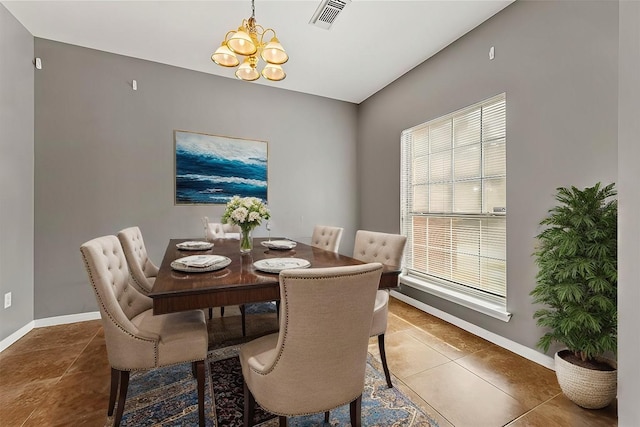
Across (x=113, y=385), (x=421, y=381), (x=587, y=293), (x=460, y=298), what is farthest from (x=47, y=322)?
(x=587, y=293)

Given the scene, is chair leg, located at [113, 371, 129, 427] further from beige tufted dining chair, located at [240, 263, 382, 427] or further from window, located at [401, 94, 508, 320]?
window, located at [401, 94, 508, 320]


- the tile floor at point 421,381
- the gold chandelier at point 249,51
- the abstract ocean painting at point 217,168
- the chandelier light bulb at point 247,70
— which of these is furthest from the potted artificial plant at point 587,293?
the abstract ocean painting at point 217,168

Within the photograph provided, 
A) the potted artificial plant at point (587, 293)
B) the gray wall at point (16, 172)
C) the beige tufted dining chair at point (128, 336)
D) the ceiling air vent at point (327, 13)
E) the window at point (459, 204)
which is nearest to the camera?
the beige tufted dining chair at point (128, 336)

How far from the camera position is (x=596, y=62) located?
1.88m

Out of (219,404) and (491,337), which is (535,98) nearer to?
(491,337)

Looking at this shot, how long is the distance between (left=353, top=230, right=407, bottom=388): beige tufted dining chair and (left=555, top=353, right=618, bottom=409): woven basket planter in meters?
1.06

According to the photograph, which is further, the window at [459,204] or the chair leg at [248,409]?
the window at [459,204]

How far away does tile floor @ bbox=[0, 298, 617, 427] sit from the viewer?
1601 mm

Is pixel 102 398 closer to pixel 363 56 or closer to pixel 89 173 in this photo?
pixel 89 173

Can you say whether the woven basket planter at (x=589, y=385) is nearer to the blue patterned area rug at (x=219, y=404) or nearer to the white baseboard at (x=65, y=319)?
the blue patterned area rug at (x=219, y=404)

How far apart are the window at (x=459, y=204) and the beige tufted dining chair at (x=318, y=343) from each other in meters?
1.96

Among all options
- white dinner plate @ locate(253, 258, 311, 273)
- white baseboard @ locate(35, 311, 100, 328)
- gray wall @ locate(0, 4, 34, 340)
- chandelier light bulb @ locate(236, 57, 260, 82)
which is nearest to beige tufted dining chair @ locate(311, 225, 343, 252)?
white dinner plate @ locate(253, 258, 311, 273)

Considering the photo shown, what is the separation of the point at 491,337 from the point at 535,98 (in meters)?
2.09

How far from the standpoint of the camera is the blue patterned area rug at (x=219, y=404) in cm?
154
